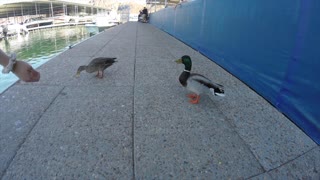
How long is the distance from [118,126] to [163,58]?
13.8 feet

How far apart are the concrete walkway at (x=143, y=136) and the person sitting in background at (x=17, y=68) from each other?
89 cm

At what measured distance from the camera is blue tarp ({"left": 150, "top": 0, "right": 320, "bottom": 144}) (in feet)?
9.15

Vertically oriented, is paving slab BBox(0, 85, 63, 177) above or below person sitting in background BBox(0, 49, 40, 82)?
below

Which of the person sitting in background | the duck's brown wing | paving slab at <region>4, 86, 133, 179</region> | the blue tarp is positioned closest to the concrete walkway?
paving slab at <region>4, 86, 133, 179</region>

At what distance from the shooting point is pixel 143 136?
102 inches

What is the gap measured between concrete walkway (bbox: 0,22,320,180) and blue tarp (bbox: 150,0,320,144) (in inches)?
9.1

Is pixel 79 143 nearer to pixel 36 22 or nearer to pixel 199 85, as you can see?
pixel 199 85

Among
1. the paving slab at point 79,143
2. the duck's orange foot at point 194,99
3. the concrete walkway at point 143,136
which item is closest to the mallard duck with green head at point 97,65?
the concrete walkway at point 143,136

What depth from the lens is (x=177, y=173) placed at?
2.06 m

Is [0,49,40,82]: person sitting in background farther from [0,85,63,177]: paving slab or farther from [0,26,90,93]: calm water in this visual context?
[0,26,90,93]: calm water

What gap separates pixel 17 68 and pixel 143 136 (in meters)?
1.45

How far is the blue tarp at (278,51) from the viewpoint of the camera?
2.79m

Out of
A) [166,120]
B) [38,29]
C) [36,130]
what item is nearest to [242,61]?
[166,120]

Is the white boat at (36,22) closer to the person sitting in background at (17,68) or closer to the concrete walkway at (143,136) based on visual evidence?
the concrete walkway at (143,136)
